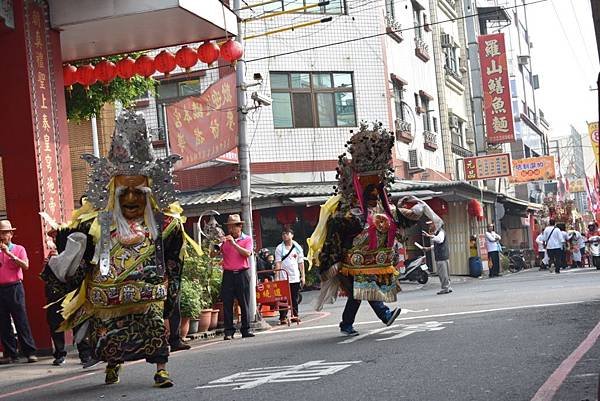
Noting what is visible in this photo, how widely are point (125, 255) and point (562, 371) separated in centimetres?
377

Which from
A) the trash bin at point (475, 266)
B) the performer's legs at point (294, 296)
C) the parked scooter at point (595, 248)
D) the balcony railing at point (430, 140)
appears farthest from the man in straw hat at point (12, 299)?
the balcony railing at point (430, 140)

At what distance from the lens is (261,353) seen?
10.3m

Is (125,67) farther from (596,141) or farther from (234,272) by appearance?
(596,141)

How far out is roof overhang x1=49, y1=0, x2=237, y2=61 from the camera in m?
13.6

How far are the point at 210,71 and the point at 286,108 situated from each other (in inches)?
94.5

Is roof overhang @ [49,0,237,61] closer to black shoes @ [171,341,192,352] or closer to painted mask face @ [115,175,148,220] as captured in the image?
black shoes @ [171,341,192,352]

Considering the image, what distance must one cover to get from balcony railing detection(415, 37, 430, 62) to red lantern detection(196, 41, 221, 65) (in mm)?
19148

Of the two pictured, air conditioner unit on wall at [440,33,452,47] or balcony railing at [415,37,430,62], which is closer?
balcony railing at [415,37,430,62]

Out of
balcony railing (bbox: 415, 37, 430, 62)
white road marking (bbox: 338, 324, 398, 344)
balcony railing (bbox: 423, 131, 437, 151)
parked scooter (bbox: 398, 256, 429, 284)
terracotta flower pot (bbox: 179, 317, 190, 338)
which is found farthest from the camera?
balcony railing (bbox: 423, 131, 437, 151)

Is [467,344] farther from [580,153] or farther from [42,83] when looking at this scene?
[580,153]

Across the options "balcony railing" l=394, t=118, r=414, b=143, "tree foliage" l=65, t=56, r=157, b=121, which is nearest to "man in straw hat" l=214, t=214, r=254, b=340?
"tree foliage" l=65, t=56, r=157, b=121

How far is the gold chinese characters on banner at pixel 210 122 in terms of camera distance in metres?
16.1

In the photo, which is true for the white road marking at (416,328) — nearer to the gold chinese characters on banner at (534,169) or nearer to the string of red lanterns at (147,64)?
the string of red lanterns at (147,64)

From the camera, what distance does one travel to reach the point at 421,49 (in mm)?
34000
